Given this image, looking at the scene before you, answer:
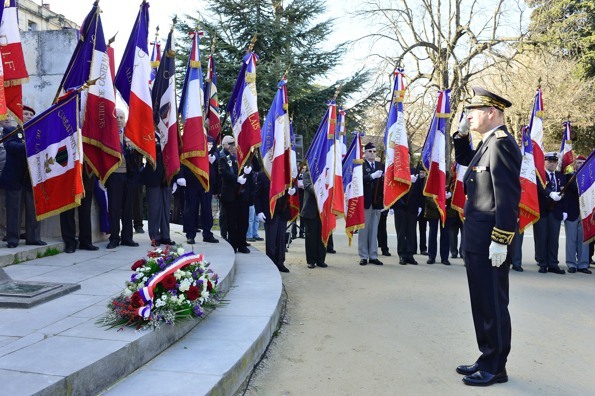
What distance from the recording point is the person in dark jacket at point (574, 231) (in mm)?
9423

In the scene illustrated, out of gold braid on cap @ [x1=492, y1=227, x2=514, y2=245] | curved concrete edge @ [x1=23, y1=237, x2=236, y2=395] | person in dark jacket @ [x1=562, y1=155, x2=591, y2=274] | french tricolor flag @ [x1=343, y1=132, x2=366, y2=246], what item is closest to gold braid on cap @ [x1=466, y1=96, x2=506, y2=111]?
gold braid on cap @ [x1=492, y1=227, x2=514, y2=245]

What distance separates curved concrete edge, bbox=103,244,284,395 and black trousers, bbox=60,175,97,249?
2.53 m

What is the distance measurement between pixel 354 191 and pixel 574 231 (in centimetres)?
417

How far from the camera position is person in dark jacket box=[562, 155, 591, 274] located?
942 centimetres

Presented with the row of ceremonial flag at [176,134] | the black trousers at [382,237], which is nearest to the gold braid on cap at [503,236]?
the row of ceremonial flag at [176,134]

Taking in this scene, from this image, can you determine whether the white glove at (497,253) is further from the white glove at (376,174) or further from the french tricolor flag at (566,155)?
the french tricolor flag at (566,155)

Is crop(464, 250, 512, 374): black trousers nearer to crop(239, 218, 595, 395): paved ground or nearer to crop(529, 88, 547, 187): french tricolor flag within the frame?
crop(239, 218, 595, 395): paved ground

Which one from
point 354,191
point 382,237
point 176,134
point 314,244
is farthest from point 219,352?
point 382,237

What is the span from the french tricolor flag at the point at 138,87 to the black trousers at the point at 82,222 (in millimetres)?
873

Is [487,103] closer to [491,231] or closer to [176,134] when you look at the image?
[491,231]

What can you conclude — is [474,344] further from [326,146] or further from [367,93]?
[367,93]

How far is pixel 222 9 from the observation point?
2006 cm

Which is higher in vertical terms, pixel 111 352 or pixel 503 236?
pixel 503 236

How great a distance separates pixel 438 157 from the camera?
370 inches
